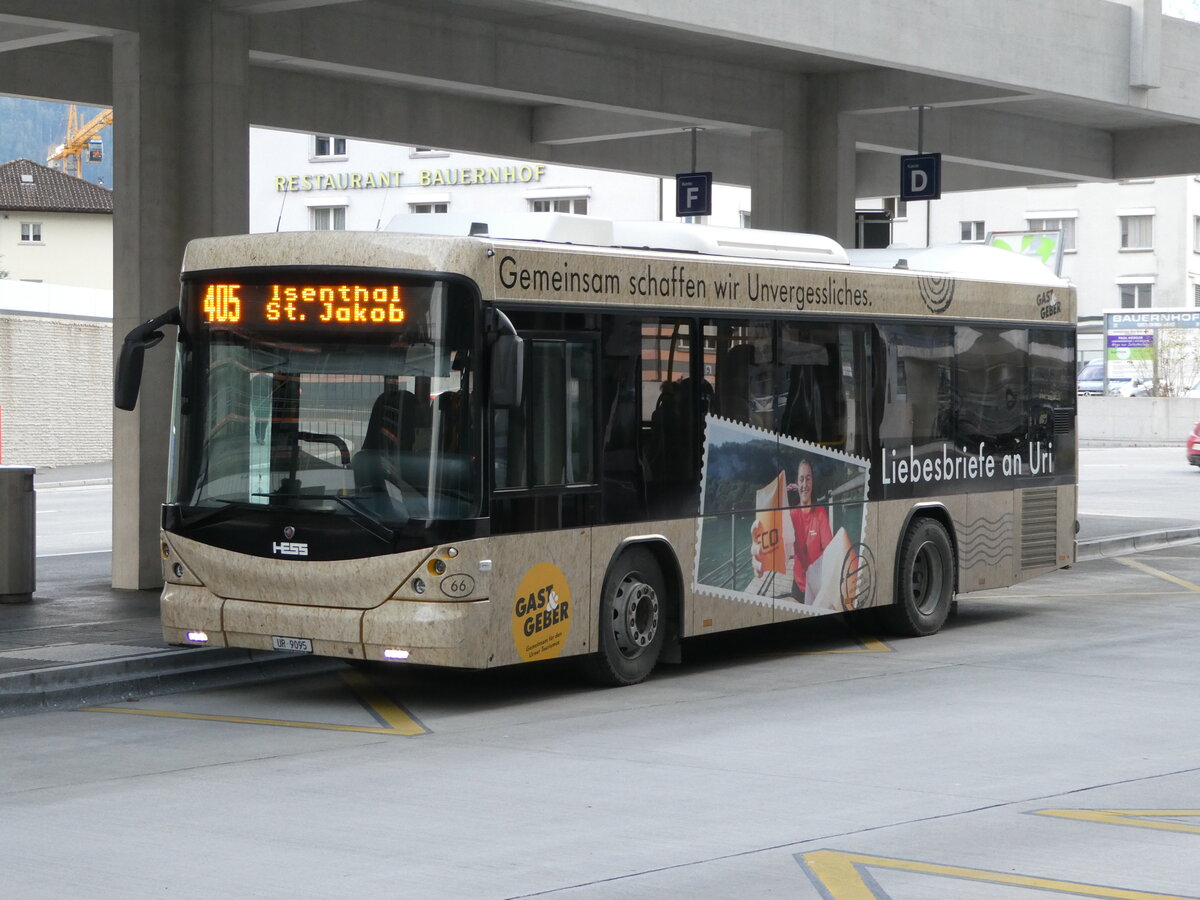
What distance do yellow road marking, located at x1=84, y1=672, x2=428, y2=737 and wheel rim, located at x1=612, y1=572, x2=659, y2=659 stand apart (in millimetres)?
1540

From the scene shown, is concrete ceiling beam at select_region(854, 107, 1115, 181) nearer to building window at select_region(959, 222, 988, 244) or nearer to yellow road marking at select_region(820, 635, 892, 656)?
yellow road marking at select_region(820, 635, 892, 656)

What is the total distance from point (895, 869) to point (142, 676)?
650 centimetres

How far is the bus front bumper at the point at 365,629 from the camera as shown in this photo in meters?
10.8

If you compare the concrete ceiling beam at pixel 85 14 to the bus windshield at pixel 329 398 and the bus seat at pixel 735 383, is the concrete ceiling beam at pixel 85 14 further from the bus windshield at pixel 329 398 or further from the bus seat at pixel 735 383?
the bus seat at pixel 735 383

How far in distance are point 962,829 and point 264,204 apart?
64912 millimetres

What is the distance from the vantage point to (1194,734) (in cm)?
1036

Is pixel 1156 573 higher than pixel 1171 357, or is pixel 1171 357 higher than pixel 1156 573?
pixel 1171 357

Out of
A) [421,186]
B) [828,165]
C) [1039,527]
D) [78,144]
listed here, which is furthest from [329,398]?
[78,144]

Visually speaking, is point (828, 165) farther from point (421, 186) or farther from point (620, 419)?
point (421, 186)

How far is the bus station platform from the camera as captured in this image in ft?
38.1

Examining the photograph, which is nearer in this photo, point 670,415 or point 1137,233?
point 670,415

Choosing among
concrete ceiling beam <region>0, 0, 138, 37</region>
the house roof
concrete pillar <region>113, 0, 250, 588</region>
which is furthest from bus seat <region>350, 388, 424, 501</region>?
the house roof

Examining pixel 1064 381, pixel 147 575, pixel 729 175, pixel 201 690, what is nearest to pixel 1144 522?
pixel 729 175

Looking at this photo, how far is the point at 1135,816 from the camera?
320 inches
